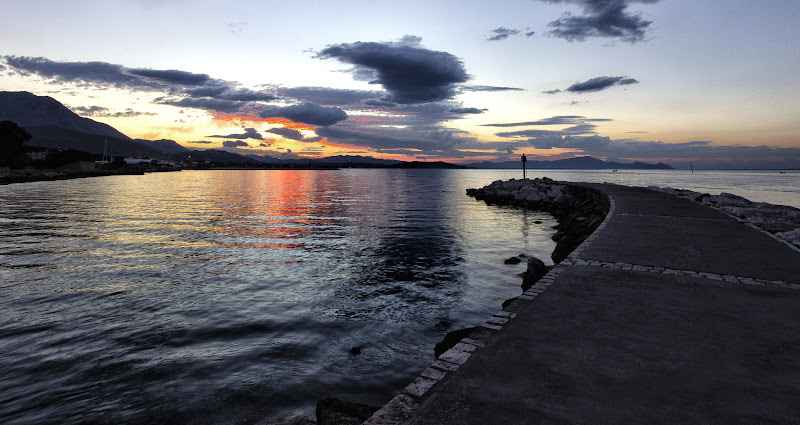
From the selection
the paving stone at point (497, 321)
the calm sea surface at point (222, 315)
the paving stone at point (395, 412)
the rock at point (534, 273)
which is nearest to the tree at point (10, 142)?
the calm sea surface at point (222, 315)

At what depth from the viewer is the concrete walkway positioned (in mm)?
3734

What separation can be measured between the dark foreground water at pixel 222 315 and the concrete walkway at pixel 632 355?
9.94ft

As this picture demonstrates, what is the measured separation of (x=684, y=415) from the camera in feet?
12.0

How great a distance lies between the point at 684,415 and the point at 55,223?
101 feet

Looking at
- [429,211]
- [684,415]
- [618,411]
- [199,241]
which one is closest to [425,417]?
[618,411]

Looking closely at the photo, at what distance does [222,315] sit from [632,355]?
9.09 m

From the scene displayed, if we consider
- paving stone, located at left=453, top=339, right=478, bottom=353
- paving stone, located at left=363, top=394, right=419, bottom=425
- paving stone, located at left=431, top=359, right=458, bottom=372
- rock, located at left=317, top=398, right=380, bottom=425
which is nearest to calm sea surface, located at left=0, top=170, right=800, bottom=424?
rock, located at left=317, top=398, right=380, bottom=425

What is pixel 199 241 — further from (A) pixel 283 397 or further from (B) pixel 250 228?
(A) pixel 283 397

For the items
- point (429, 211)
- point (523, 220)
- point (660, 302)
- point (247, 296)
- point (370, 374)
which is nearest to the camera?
point (660, 302)

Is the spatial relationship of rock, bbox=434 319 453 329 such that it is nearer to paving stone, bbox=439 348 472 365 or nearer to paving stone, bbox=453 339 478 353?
paving stone, bbox=453 339 478 353

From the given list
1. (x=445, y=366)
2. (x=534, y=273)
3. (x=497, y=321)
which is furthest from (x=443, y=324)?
(x=445, y=366)

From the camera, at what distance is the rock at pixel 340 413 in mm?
4836

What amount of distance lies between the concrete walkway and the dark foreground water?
303cm

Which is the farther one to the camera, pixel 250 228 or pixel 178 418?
pixel 250 228
